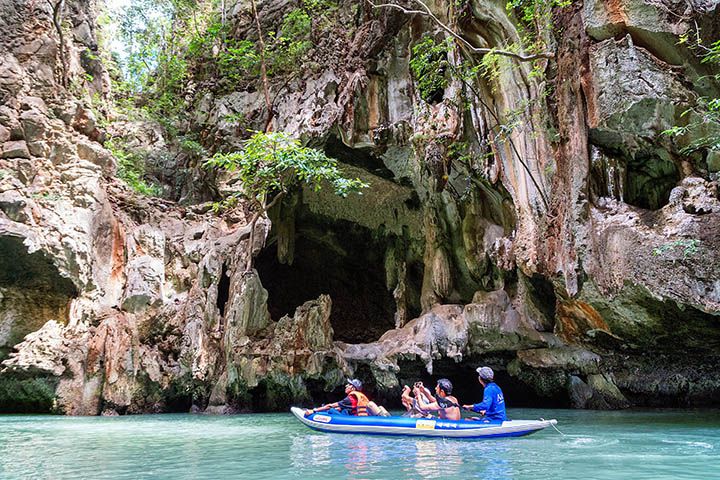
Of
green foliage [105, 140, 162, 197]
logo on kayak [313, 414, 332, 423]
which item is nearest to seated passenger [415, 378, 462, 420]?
logo on kayak [313, 414, 332, 423]

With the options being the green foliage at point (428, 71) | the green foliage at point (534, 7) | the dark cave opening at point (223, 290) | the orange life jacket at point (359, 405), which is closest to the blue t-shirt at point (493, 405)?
the orange life jacket at point (359, 405)

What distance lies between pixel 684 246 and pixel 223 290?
1141 centimetres

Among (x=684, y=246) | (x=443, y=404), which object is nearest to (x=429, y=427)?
(x=443, y=404)

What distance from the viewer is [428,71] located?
14.0 meters

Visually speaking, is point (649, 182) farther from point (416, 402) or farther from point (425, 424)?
point (425, 424)

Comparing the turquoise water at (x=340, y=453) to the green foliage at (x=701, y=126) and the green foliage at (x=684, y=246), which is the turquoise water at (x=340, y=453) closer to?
the green foliage at (x=684, y=246)

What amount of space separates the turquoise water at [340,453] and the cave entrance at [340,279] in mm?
9276

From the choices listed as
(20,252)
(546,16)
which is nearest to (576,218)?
(546,16)

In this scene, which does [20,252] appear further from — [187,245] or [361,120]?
[361,120]

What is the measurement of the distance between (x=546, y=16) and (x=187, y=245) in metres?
10.9

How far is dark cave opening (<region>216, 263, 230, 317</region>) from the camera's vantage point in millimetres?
14906

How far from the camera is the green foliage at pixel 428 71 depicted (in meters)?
13.0

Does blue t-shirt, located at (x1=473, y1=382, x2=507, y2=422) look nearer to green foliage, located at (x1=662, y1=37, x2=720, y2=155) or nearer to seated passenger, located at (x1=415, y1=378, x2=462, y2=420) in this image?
seated passenger, located at (x1=415, y1=378, x2=462, y2=420)

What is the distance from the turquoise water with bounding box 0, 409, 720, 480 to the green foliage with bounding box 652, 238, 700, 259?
2.53 meters
